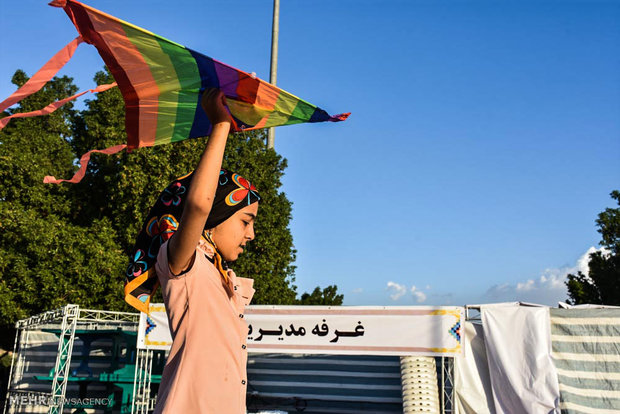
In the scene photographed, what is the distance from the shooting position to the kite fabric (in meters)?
2.01

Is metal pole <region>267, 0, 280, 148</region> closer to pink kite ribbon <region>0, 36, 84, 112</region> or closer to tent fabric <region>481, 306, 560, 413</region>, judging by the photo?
tent fabric <region>481, 306, 560, 413</region>

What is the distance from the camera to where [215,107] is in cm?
185

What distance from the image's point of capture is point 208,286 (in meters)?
1.85

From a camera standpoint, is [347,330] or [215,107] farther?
[347,330]

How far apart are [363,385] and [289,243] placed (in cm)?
824

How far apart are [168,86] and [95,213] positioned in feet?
61.1

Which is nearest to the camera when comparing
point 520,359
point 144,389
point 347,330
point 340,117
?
point 340,117

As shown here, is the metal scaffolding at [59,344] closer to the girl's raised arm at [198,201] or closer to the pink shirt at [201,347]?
the pink shirt at [201,347]

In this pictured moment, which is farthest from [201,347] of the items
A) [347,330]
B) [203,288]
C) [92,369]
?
[92,369]

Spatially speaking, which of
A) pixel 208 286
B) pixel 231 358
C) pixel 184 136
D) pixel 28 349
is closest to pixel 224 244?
pixel 208 286

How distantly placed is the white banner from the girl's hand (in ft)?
23.8

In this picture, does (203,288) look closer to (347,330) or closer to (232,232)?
(232,232)

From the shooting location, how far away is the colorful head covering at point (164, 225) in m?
2.06

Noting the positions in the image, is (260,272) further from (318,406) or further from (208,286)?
(208,286)
